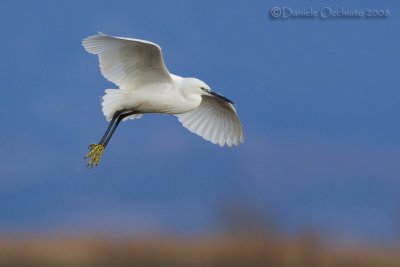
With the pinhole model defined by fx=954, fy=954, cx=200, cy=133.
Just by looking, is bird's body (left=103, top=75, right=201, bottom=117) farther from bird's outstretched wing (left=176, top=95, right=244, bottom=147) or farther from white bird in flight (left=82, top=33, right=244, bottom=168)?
bird's outstretched wing (left=176, top=95, right=244, bottom=147)

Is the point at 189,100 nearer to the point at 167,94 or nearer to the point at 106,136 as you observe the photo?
the point at 167,94

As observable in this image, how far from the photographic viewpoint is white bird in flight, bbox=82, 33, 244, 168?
9.21 metres

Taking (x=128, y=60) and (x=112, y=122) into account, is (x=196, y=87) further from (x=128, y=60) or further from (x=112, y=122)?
(x=112, y=122)

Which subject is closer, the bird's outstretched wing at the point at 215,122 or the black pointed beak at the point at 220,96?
the black pointed beak at the point at 220,96

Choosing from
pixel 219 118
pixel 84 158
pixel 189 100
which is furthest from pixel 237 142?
pixel 84 158

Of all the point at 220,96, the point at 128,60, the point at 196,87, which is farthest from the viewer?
the point at 220,96

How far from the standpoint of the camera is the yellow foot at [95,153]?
9.79 meters

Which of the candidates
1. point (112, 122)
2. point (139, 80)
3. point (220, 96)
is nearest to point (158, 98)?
point (139, 80)

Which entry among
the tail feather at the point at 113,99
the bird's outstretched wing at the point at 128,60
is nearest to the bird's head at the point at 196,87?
the bird's outstretched wing at the point at 128,60

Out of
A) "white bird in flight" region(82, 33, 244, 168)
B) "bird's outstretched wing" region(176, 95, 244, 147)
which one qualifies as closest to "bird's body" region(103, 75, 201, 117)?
"white bird in flight" region(82, 33, 244, 168)

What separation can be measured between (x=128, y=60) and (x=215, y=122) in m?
1.89

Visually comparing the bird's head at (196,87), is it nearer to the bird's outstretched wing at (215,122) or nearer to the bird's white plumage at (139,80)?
the bird's white plumage at (139,80)

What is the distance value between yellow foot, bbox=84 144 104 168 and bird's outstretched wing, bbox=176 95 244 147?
1.46 m

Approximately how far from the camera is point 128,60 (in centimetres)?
946
